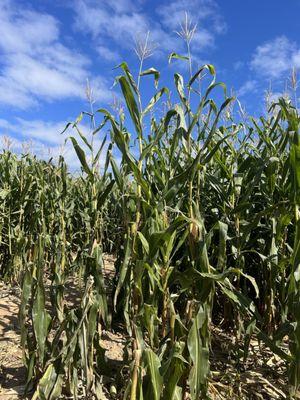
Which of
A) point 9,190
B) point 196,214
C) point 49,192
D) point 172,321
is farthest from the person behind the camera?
point 9,190

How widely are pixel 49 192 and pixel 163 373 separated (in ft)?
10.2

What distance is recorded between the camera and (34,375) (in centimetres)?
245

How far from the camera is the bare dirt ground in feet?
8.00

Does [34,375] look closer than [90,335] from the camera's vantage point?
No

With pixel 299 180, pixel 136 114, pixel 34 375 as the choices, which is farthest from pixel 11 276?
pixel 299 180

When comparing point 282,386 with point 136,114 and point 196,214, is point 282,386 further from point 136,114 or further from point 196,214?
point 136,114

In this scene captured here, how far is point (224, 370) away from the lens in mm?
2727

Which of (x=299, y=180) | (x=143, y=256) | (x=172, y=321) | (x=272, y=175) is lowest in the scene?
(x=172, y=321)

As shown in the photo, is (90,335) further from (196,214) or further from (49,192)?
(49,192)

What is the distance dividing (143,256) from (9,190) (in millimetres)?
3133

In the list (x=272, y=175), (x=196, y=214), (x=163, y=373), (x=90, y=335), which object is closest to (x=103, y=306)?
(x=90, y=335)

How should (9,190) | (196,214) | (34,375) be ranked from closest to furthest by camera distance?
(196,214), (34,375), (9,190)

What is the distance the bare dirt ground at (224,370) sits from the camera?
2.44 m

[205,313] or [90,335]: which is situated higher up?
[205,313]
